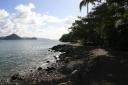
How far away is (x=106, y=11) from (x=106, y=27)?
9.57ft

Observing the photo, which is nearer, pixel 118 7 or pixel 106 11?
pixel 118 7

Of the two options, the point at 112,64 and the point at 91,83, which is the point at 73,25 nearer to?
the point at 112,64

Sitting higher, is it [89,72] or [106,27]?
[106,27]

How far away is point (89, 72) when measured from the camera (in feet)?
57.9

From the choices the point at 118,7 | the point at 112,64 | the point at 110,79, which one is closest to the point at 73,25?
the point at 118,7

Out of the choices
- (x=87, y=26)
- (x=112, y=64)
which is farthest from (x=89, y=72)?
(x=87, y=26)

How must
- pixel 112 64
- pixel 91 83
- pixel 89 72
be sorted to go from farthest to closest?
pixel 112 64
pixel 89 72
pixel 91 83

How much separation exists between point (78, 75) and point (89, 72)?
1517 millimetres

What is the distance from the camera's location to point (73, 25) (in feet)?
258

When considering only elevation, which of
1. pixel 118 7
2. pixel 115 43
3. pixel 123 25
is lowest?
pixel 115 43

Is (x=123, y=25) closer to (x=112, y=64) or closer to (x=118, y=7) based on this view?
(x=118, y=7)

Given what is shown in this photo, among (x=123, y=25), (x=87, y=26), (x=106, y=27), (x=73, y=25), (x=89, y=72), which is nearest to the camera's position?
(x=89, y=72)

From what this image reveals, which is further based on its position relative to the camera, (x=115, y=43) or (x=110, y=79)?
(x=115, y=43)

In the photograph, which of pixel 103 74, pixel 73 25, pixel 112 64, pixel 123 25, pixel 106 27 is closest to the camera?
pixel 103 74
